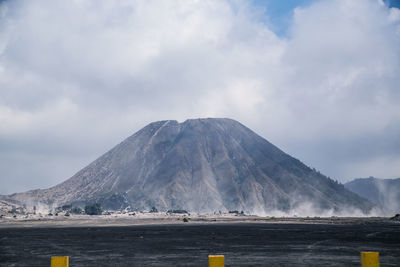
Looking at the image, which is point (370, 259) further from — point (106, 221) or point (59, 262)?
point (106, 221)

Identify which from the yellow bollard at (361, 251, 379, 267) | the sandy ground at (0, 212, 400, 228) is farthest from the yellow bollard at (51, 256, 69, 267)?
the sandy ground at (0, 212, 400, 228)

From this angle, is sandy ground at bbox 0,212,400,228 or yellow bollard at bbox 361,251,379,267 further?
sandy ground at bbox 0,212,400,228

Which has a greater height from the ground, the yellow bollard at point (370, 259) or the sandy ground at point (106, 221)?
the yellow bollard at point (370, 259)

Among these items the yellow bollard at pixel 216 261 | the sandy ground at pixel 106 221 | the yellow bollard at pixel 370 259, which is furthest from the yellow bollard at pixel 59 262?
the sandy ground at pixel 106 221

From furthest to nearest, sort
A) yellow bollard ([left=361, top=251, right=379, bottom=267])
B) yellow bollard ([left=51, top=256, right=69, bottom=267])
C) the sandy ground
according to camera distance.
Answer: the sandy ground < yellow bollard ([left=361, top=251, right=379, bottom=267]) < yellow bollard ([left=51, top=256, right=69, bottom=267])

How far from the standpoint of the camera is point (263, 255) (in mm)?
21578

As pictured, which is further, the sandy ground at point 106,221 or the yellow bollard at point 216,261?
the sandy ground at point 106,221

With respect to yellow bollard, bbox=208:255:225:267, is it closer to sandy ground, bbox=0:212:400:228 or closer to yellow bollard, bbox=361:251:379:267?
yellow bollard, bbox=361:251:379:267

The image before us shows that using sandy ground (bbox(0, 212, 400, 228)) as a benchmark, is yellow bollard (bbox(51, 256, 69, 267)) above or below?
above

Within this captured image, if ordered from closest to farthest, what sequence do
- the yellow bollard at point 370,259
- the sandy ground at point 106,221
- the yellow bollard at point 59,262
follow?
the yellow bollard at point 59,262 → the yellow bollard at point 370,259 → the sandy ground at point 106,221

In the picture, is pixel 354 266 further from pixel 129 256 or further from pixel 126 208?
pixel 126 208

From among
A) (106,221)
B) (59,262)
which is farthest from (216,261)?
(106,221)

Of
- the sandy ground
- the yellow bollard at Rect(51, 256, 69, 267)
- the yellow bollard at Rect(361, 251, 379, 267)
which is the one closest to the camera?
the yellow bollard at Rect(51, 256, 69, 267)

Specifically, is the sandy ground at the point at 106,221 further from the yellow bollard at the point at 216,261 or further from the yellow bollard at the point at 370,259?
the yellow bollard at the point at 370,259
